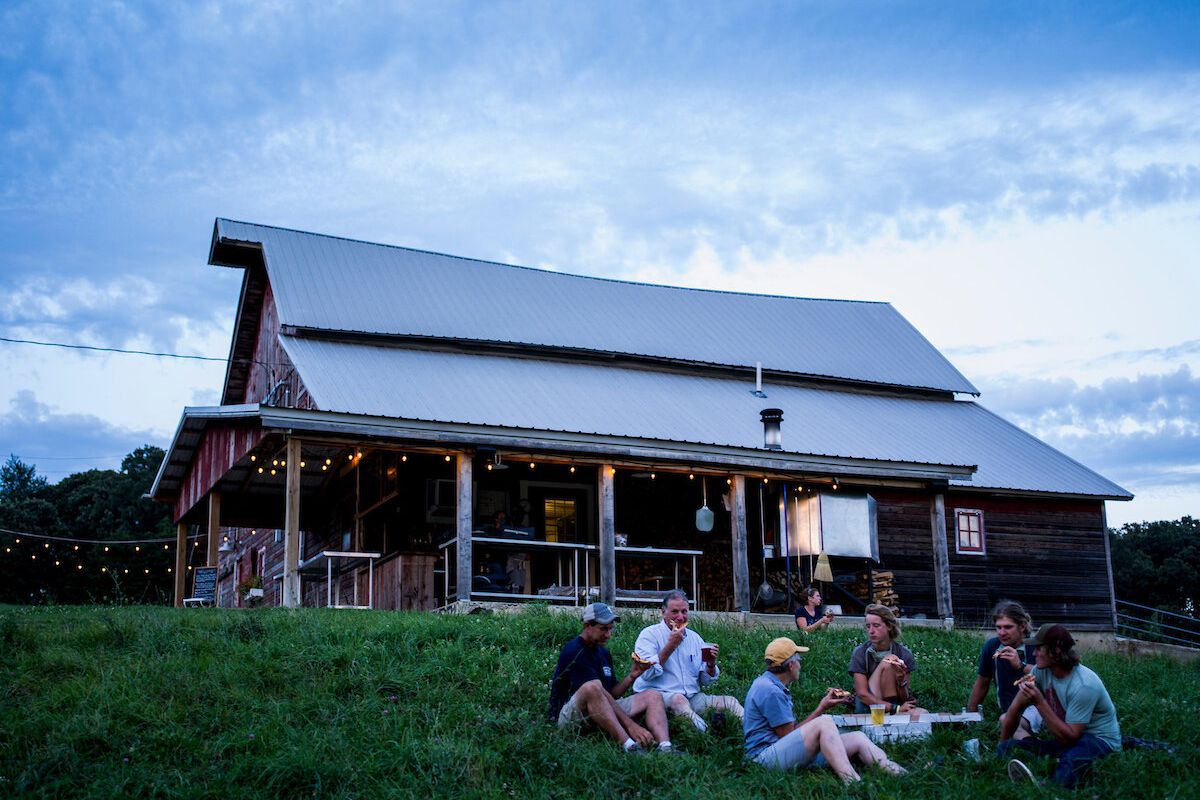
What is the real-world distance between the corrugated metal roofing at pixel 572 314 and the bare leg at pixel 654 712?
12879 mm

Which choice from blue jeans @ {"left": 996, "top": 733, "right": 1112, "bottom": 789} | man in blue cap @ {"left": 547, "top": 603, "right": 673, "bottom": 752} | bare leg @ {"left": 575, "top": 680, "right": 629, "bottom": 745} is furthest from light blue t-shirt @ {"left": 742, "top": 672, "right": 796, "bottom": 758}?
blue jeans @ {"left": 996, "top": 733, "right": 1112, "bottom": 789}

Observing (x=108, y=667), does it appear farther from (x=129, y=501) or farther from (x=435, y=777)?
(x=129, y=501)

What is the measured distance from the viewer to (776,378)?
25.0 m

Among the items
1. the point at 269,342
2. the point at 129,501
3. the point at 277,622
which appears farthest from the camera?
the point at 129,501

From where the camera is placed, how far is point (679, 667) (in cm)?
1029

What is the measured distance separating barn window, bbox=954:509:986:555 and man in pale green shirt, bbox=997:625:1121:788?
13.6 m

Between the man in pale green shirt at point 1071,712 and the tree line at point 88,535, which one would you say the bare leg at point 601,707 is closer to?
the man in pale green shirt at point 1071,712

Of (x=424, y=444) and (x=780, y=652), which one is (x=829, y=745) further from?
(x=424, y=444)

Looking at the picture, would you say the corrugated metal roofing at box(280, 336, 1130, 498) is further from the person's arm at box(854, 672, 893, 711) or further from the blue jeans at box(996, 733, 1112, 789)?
the blue jeans at box(996, 733, 1112, 789)

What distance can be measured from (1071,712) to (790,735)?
1.90 meters

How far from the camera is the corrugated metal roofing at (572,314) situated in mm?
22594

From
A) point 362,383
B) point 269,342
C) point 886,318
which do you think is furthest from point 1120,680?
point 886,318

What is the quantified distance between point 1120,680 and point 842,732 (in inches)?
202

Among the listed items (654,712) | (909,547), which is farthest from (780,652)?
(909,547)
